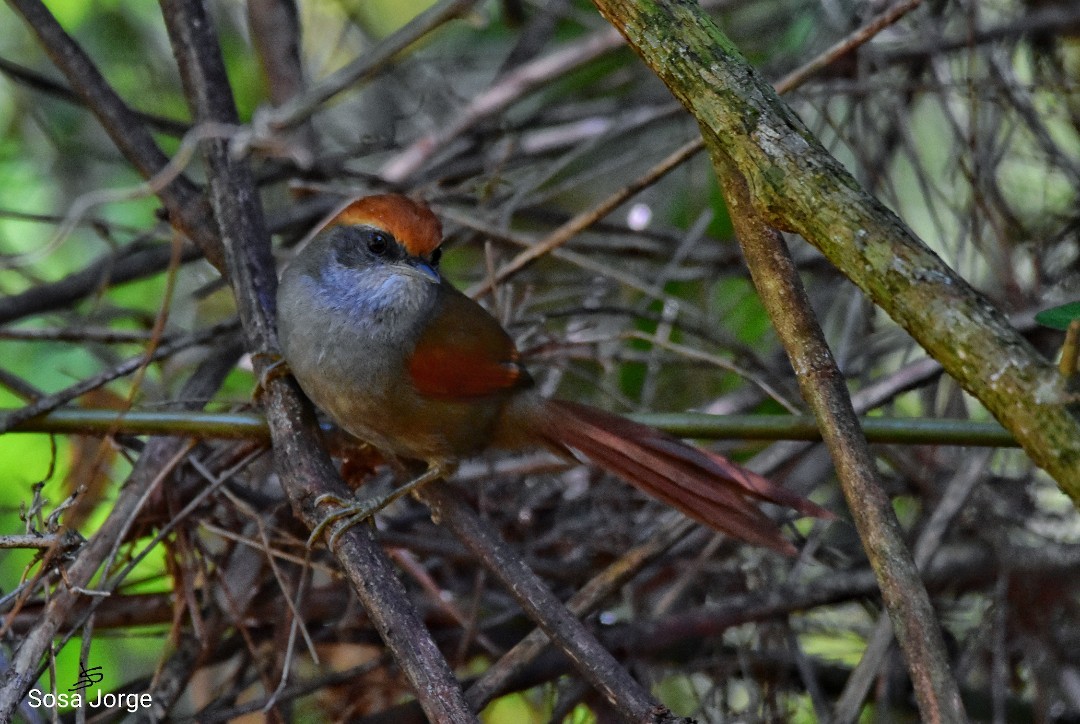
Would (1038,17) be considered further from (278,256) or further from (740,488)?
(278,256)

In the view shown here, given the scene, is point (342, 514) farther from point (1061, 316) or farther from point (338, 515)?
point (1061, 316)

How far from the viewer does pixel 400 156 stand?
13.7 ft

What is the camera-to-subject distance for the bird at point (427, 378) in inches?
105

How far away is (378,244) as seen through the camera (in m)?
2.97

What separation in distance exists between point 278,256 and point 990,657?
8.65ft

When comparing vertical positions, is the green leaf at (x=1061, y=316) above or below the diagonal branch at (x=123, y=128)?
below

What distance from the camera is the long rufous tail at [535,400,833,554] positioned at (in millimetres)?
2607

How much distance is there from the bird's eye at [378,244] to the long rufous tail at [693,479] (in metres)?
0.77

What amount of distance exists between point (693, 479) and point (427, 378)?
0.76 metres

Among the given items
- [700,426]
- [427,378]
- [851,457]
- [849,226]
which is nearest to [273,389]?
[427,378]

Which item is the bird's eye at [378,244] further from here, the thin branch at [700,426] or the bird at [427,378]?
the thin branch at [700,426]

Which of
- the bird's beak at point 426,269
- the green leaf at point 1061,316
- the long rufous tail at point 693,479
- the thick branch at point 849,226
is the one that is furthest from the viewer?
the bird's beak at point 426,269

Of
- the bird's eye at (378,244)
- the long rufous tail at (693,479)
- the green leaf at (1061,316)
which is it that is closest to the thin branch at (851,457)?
the green leaf at (1061,316)

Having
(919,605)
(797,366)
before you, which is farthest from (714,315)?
(919,605)
